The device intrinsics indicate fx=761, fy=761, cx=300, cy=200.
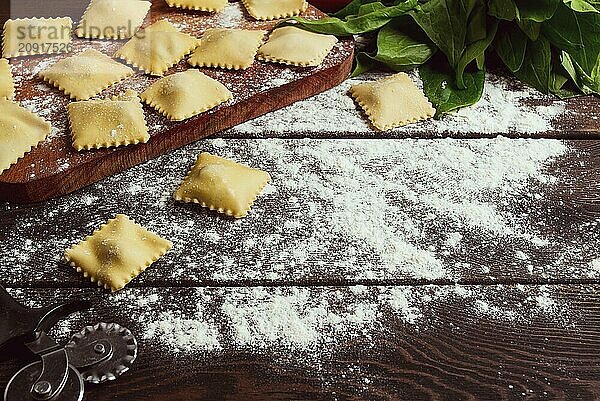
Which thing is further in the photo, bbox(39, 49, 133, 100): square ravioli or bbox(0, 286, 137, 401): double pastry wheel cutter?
bbox(39, 49, 133, 100): square ravioli

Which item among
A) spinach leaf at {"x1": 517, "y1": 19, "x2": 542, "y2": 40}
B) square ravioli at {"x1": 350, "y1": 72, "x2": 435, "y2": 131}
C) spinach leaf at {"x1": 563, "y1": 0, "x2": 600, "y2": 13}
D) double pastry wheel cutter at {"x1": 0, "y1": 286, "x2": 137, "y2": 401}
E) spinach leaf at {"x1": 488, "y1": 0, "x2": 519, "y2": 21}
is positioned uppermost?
spinach leaf at {"x1": 563, "y1": 0, "x2": 600, "y2": 13}

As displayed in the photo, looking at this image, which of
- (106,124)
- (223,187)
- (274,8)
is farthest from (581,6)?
(106,124)

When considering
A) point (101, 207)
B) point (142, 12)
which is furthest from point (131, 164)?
point (142, 12)

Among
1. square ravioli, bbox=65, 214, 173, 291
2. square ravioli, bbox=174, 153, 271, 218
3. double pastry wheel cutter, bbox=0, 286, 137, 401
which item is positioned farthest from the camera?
square ravioli, bbox=174, 153, 271, 218

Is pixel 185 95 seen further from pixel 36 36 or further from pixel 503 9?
pixel 503 9

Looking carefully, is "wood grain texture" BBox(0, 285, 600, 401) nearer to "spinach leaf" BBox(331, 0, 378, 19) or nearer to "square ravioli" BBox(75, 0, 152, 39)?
"square ravioli" BBox(75, 0, 152, 39)

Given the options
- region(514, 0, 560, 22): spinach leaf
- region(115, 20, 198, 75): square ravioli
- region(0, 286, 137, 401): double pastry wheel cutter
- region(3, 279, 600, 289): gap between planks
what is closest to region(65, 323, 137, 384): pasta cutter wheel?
region(0, 286, 137, 401): double pastry wheel cutter
